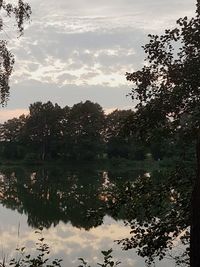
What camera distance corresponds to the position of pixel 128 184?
9930 millimetres

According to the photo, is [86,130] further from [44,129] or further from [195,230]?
[195,230]

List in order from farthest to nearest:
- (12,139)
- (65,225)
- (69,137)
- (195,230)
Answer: (12,139) → (69,137) → (65,225) → (195,230)

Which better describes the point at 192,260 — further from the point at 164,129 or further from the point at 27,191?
the point at 27,191

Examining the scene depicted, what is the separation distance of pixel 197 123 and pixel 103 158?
333 feet

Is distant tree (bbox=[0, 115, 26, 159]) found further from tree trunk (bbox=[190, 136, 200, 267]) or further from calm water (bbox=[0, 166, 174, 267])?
tree trunk (bbox=[190, 136, 200, 267])

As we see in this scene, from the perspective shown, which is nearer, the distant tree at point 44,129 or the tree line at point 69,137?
the tree line at point 69,137

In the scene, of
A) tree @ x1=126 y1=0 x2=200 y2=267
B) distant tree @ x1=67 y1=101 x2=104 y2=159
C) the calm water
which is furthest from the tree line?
tree @ x1=126 y1=0 x2=200 y2=267

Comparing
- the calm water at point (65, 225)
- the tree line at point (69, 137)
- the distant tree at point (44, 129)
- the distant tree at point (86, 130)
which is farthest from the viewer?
the distant tree at point (44, 129)

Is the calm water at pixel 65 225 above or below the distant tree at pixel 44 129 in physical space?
below

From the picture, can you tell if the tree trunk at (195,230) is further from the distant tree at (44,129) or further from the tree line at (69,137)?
the distant tree at (44,129)

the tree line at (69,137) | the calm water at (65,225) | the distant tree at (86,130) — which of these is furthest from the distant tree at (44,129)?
the calm water at (65,225)

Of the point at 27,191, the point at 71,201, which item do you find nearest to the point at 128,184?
the point at 71,201

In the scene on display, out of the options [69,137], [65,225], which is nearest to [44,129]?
[69,137]

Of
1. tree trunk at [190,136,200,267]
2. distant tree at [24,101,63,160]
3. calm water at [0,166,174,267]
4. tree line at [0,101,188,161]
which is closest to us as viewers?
tree trunk at [190,136,200,267]
